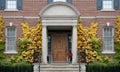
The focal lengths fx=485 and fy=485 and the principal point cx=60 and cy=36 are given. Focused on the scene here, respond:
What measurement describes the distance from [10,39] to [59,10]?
15.5 feet

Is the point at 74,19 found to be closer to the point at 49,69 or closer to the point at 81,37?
the point at 81,37

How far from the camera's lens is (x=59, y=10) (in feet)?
125

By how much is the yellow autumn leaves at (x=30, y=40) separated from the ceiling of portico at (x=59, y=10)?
3.74 feet

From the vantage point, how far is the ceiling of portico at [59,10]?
125 feet

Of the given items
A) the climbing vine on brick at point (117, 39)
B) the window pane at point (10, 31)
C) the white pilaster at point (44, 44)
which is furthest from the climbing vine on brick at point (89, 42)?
the window pane at point (10, 31)

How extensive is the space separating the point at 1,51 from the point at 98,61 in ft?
25.5

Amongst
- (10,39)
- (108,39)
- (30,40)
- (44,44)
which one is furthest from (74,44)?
(10,39)

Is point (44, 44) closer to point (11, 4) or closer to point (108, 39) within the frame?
point (11, 4)

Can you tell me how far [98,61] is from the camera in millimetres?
38062

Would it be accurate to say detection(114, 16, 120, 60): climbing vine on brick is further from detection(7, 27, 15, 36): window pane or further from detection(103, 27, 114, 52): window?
detection(7, 27, 15, 36): window pane

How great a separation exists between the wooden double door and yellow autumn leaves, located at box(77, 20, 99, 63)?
6.08 ft

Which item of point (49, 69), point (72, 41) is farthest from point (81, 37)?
point (49, 69)

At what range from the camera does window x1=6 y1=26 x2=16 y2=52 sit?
39219 millimetres

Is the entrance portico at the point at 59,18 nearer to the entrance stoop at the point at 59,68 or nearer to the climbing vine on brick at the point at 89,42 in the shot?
the climbing vine on brick at the point at 89,42
